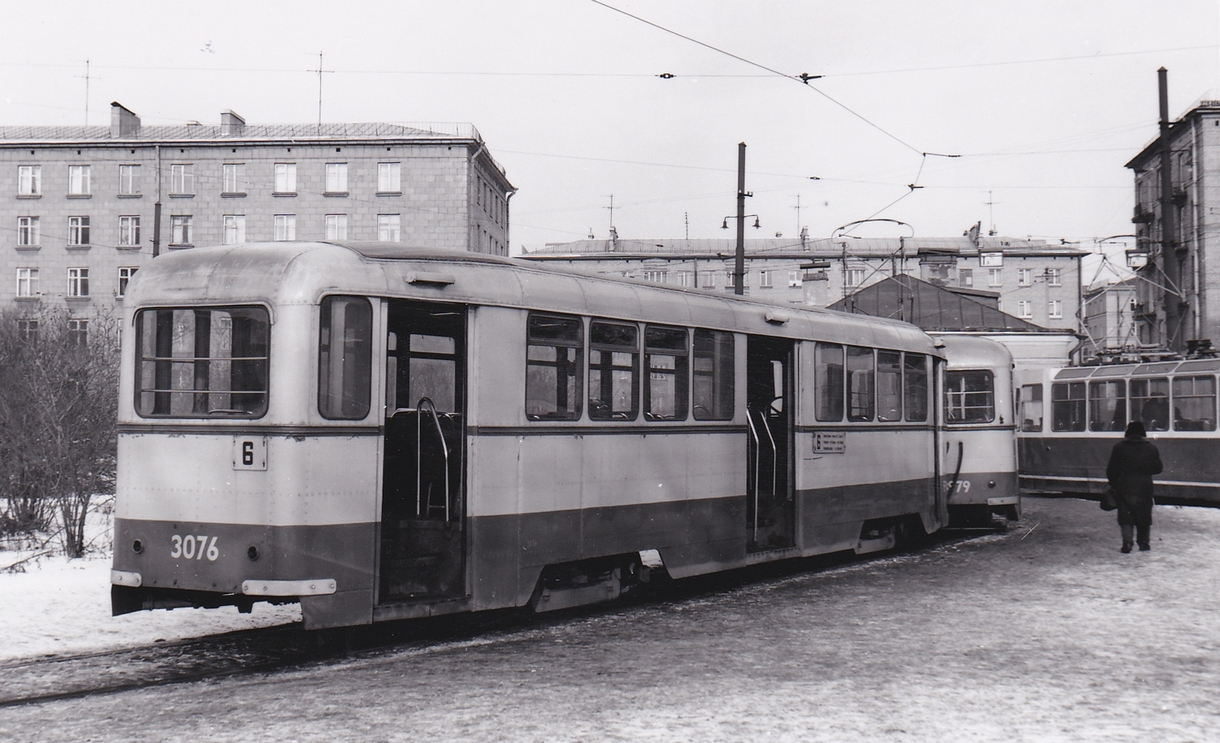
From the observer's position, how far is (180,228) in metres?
56.3

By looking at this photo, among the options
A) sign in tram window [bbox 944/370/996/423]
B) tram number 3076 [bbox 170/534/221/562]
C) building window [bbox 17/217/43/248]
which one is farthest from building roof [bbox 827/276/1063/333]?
tram number 3076 [bbox 170/534/221/562]

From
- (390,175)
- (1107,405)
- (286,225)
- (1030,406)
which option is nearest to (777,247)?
(390,175)

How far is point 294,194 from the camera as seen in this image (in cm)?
5569

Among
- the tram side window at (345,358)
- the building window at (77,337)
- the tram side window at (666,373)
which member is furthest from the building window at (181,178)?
the tram side window at (345,358)

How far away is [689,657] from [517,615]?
2.28 m

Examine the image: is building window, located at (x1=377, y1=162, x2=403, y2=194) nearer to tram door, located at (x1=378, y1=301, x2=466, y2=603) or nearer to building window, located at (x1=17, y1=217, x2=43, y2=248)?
building window, located at (x1=17, y1=217, x2=43, y2=248)

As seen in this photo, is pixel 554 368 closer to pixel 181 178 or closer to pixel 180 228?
pixel 180 228

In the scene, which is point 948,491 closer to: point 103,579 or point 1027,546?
point 1027,546

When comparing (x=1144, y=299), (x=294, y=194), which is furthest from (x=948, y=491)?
(x=1144, y=299)

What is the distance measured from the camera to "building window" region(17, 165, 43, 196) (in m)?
57.1

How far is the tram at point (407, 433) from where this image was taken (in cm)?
750

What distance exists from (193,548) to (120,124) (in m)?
56.5

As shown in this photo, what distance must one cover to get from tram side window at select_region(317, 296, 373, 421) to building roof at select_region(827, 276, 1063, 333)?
4279 centimetres

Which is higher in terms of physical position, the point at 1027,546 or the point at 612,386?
the point at 612,386
